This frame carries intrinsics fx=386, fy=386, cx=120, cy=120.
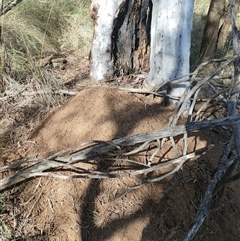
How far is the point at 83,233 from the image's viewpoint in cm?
205

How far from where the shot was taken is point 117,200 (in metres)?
2.13

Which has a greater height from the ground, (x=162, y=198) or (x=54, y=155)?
(x=54, y=155)

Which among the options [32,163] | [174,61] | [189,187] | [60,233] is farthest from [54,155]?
[174,61]

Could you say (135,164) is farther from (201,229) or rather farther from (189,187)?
(201,229)

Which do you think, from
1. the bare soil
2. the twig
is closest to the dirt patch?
the bare soil

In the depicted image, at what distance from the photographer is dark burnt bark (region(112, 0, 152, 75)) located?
299cm

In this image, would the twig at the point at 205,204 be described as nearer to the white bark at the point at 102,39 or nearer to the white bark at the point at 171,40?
the white bark at the point at 171,40

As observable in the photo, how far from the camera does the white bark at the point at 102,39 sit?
2943 millimetres

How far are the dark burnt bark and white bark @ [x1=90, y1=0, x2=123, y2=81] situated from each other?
1.9 inches

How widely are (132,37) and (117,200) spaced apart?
1471 millimetres

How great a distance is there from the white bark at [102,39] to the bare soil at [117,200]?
695 mm

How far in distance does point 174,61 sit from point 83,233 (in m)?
1.27

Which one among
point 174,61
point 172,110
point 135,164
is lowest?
point 135,164

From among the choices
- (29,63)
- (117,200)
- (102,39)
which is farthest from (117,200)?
(29,63)
